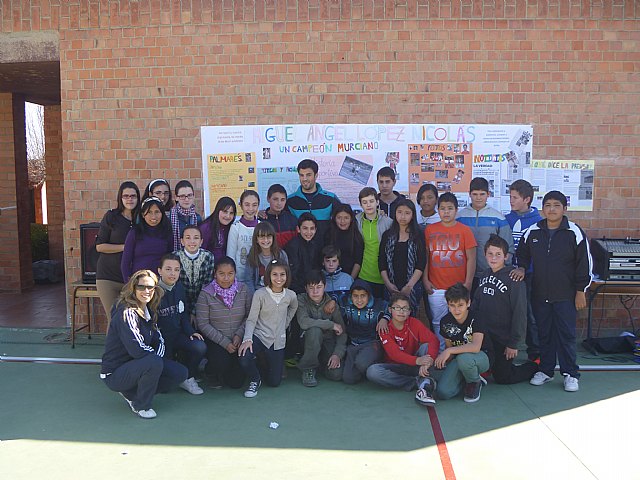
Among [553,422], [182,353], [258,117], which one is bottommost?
[553,422]

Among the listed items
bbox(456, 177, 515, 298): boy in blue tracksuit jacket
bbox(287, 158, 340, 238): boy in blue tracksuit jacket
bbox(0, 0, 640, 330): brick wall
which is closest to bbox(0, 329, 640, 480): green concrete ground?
bbox(456, 177, 515, 298): boy in blue tracksuit jacket

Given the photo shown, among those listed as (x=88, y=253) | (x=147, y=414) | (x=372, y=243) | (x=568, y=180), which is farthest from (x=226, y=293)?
(x=568, y=180)

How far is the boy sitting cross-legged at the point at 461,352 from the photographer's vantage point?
16.4ft

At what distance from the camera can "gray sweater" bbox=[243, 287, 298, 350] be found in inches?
211

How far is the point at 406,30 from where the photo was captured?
266 inches

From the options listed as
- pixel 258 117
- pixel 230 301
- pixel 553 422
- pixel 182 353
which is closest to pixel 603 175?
pixel 553 422

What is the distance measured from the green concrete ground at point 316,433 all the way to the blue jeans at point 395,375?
4.5 inches

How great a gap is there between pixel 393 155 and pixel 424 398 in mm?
3030

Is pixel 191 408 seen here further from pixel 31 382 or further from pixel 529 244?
pixel 529 244

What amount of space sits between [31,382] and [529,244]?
15.8 ft

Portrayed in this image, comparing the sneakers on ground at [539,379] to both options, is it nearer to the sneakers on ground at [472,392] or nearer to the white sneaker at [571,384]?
the white sneaker at [571,384]

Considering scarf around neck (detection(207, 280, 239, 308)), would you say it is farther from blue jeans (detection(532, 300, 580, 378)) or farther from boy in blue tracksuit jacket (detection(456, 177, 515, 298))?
blue jeans (detection(532, 300, 580, 378))

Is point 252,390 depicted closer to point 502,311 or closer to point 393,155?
point 502,311

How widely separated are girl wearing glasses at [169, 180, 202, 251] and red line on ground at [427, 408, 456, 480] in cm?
292
